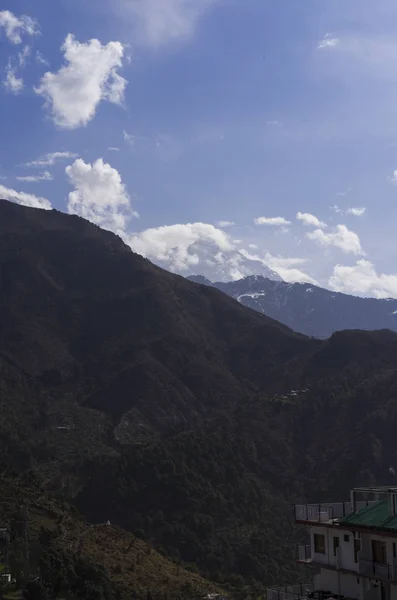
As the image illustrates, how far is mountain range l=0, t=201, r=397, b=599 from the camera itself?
9781cm

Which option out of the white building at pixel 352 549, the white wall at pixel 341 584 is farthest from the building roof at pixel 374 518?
the white wall at pixel 341 584

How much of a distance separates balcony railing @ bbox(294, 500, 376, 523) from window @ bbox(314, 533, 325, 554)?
0.61m

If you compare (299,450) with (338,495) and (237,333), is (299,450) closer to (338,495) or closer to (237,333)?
(338,495)

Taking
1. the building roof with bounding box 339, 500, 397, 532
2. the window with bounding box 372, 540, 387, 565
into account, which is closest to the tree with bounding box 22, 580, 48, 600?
the building roof with bounding box 339, 500, 397, 532

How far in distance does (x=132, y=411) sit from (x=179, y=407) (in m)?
11.3

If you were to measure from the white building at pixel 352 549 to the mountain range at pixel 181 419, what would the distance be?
32199 mm

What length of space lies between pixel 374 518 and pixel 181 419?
125m

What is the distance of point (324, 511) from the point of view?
2630 centimetres

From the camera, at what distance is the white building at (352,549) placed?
2247 cm

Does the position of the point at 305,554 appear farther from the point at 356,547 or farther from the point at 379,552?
the point at 379,552

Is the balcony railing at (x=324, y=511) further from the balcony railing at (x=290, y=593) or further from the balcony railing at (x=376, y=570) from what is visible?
the balcony railing at (x=376, y=570)

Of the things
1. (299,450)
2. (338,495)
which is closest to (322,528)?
(338,495)

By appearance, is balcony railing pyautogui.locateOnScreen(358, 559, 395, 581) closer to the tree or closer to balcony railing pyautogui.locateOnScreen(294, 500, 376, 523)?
balcony railing pyautogui.locateOnScreen(294, 500, 376, 523)

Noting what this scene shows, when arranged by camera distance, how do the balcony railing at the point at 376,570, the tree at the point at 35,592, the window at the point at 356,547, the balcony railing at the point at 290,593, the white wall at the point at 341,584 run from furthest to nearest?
1. the tree at the point at 35,592
2. the balcony railing at the point at 290,593
3. the white wall at the point at 341,584
4. the window at the point at 356,547
5. the balcony railing at the point at 376,570
